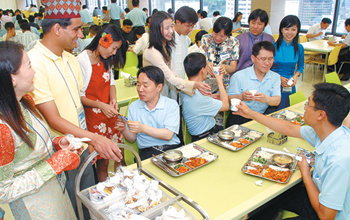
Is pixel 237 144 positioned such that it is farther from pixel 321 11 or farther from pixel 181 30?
pixel 321 11

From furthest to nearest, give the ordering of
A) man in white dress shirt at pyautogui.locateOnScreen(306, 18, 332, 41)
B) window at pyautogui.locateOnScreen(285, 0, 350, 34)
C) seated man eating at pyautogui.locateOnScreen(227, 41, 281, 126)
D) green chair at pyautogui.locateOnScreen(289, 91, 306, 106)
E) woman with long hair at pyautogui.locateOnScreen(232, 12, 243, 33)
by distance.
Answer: woman with long hair at pyautogui.locateOnScreen(232, 12, 243, 33)
window at pyautogui.locateOnScreen(285, 0, 350, 34)
man in white dress shirt at pyautogui.locateOnScreen(306, 18, 332, 41)
green chair at pyautogui.locateOnScreen(289, 91, 306, 106)
seated man eating at pyautogui.locateOnScreen(227, 41, 281, 126)

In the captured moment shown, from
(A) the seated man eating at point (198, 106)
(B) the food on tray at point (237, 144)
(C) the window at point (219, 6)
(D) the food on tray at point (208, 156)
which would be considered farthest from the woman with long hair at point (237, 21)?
(D) the food on tray at point (208, 156)

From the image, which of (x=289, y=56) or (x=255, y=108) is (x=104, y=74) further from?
(x=289, y=56)

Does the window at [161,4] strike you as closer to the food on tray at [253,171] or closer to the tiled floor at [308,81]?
the tiled floor at [308,81]

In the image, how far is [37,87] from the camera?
1.55 meters

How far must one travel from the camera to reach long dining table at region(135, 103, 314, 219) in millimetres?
1395

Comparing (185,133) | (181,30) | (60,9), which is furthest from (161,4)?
(60,9)

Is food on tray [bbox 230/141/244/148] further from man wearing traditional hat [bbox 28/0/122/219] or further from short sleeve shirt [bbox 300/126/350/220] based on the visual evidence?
man wearing traditional hat [bbox 28/0/122/219]

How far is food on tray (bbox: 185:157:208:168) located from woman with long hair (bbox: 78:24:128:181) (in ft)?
2.57

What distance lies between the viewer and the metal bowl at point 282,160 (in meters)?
1.73

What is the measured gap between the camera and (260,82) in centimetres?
268

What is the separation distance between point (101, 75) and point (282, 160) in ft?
5.12

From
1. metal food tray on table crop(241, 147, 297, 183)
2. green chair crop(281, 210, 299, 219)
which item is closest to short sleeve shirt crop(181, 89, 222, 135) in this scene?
metal food tray on table crop(241, 147, 297, 183)

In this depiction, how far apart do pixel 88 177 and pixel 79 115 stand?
47cm
